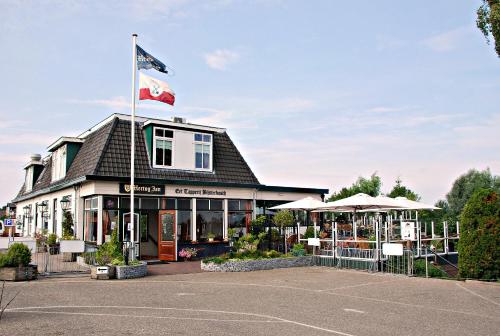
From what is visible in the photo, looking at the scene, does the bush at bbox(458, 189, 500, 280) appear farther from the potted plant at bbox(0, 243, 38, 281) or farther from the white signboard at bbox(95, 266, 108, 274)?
the potted plant at bbox(0, 243, 38, 281)

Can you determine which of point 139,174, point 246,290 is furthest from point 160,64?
point 246,290

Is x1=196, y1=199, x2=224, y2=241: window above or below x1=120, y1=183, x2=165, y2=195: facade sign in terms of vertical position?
below

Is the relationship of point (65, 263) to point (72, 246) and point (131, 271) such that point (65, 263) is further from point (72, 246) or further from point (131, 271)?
point (131, 271)

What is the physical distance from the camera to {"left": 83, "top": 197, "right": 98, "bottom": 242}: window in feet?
67.5

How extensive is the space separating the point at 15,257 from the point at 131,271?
11.8 feet

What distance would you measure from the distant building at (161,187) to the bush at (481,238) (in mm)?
11744

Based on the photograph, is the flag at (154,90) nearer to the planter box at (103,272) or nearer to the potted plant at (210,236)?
→ the planter box at (103,272)

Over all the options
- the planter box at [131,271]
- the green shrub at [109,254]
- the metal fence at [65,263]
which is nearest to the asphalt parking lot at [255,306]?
the planter box at [131,271]

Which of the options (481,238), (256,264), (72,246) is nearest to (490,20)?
(481,238)

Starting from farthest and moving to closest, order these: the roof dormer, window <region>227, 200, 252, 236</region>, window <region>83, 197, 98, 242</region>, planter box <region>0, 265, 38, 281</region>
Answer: the roof dormer, window <region>227, 200, 252, 236</region>, window <region>83, 197, 98, 242</region>, planter box <region>0, 265, 38, 281</region>

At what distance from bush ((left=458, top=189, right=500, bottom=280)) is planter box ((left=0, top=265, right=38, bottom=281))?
1347cm

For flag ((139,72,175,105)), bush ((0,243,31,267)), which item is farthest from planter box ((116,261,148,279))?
flag ((139,72,175,105))

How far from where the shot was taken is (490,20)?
15.7m

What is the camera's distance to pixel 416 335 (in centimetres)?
791
